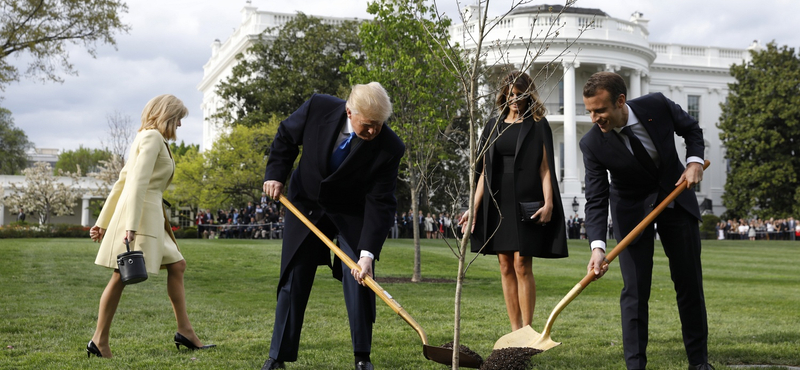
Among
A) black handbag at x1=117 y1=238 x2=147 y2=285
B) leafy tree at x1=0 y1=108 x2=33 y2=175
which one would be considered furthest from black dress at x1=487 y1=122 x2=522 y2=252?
leafy tree at x1=0 y1=108 x2=33 y2=175

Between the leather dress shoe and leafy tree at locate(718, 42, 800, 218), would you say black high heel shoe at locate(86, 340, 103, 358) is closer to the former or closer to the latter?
the leather dress shoe

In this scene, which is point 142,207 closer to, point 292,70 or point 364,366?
point 364,366

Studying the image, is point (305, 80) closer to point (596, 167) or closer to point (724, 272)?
point (724, 272)

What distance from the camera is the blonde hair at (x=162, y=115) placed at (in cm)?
577

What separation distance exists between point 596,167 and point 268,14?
4910 centimetres

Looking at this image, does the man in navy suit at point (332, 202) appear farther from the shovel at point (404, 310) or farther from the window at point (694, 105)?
the window at point (694, 105)

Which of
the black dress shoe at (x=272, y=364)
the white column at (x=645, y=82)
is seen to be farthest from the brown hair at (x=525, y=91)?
the white column at (x=645, y=82)

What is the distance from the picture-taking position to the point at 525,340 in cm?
552

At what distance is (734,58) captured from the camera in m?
58.6

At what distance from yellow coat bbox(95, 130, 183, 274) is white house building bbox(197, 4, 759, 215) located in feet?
123

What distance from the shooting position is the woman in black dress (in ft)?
19.5

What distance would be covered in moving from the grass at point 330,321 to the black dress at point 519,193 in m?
0.85

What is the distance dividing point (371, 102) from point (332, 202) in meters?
0.85

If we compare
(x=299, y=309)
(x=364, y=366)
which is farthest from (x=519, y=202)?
(x=299, y=309)
